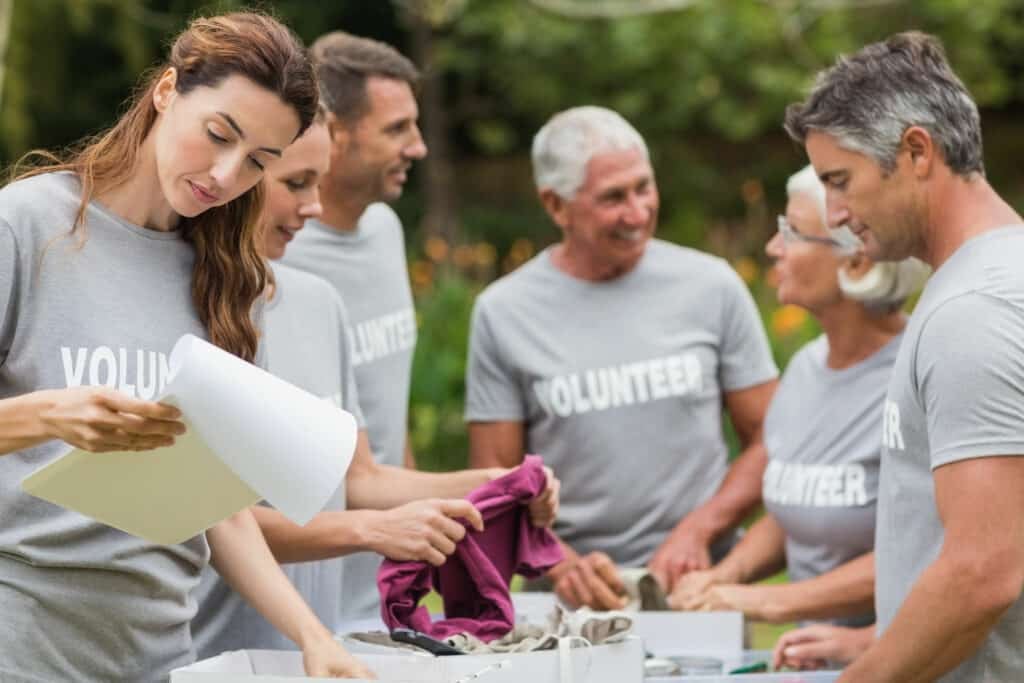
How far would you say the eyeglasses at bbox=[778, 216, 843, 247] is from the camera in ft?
12.7

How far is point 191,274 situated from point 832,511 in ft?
5.46

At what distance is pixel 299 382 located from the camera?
10.8 feet

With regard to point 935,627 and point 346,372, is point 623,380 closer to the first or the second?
point 346,372

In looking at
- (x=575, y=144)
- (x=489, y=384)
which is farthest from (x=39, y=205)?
(x=575, y=144)

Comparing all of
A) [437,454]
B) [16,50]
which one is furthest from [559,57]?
[437,454]

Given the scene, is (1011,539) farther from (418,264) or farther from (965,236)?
(418,264)

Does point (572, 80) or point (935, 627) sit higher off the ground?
point (572, 80)

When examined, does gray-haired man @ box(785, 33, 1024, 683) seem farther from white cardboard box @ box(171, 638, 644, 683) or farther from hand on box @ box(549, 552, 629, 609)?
hand on box @ box(549, 552, 629, 609)

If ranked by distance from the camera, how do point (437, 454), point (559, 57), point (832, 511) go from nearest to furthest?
point (832, 511), point (437, 454), point (559, 57)

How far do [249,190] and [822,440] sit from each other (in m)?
1.59

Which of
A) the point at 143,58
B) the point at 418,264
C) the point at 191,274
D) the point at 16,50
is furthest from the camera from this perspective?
the point at 143,58

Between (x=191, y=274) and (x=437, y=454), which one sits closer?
(x=191, y=274)

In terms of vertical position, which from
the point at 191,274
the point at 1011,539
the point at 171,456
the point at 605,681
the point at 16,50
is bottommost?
the point at 605,681

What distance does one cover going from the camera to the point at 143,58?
13.4m
